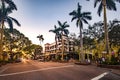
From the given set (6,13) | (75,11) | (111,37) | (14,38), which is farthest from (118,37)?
(14,38)

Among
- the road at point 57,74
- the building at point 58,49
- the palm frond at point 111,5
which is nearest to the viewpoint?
the road at point 57,74

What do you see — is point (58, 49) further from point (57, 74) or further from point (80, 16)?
point (57, 74)

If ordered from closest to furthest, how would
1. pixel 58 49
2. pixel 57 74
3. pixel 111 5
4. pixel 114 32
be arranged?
1. pixel 57 74
2. pixel 111 5
3. pixel 114 32
4. pixel 58 49

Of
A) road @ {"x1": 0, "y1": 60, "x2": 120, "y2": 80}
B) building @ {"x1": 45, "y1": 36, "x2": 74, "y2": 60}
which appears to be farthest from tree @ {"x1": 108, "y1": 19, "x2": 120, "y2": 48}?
building @ {"x1": 45, "y1": 36, "x2": 74, "y2": 60}

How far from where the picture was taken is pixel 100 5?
39.5m

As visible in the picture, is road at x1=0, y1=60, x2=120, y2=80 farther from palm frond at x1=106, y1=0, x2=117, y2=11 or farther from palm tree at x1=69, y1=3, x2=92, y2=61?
palm tree at x1=69, y1=3, x2=92, y2=61

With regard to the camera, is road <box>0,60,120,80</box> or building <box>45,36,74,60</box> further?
building <box>45,36,74,60</box>

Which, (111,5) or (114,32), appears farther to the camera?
(114,32)

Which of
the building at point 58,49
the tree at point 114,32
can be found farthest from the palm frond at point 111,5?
the building at point 58,49

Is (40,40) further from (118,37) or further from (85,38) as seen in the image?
(118,37)

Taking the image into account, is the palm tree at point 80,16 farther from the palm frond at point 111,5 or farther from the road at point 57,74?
the road at point 57,74

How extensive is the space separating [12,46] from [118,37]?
3430cm

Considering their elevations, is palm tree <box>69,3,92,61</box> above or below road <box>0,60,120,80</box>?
above

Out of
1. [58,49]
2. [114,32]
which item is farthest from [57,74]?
[58,49]
